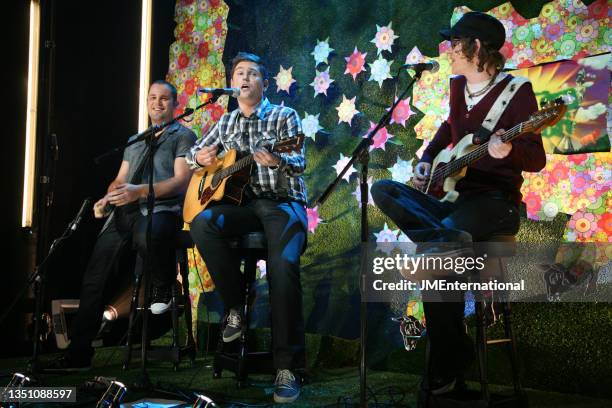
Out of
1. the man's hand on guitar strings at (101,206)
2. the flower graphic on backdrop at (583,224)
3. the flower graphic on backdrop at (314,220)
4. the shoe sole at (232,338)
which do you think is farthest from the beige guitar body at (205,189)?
the flower graphic on backdrop at (583,224)

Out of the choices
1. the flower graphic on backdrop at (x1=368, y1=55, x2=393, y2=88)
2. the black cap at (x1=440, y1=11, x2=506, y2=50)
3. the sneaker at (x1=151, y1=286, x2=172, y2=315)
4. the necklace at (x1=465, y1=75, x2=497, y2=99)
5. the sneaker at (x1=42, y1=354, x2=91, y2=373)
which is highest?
the flower graphic on backdrop at (x1=368, y1=55, x2=393, y2=88)

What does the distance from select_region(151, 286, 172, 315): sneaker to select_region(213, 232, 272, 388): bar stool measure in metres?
0.49

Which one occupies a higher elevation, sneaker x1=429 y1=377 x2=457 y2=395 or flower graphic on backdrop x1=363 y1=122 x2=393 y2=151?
flower graphic on backdrop x1=363 y1=122 x2=393 y2=151

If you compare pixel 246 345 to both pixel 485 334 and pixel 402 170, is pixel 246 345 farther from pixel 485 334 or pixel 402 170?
pixel 402 170

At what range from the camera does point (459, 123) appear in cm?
290

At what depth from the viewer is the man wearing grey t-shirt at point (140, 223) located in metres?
3.69

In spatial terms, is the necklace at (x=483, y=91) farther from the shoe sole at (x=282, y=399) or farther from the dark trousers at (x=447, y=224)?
the shoe sole at (x=282, y=399)

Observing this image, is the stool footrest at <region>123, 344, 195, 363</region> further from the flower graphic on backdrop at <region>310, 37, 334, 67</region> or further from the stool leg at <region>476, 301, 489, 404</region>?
the flower graphic on backdrop at <region>310, 37, 334, 67</region>

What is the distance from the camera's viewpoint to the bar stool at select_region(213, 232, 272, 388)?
3189mm

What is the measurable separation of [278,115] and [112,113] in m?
2.00

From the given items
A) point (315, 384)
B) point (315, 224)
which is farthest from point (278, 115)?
point (315, 384)

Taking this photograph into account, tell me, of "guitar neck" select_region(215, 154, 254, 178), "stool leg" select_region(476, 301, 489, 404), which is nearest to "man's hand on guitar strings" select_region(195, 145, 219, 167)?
"guitar neck" select_region(215, 154, 254, 178)

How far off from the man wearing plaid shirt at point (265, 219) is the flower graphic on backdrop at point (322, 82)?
0.68 metres

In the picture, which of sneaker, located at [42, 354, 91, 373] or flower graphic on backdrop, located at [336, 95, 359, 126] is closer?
sneaker, located at [42, 354, 91, 373]
